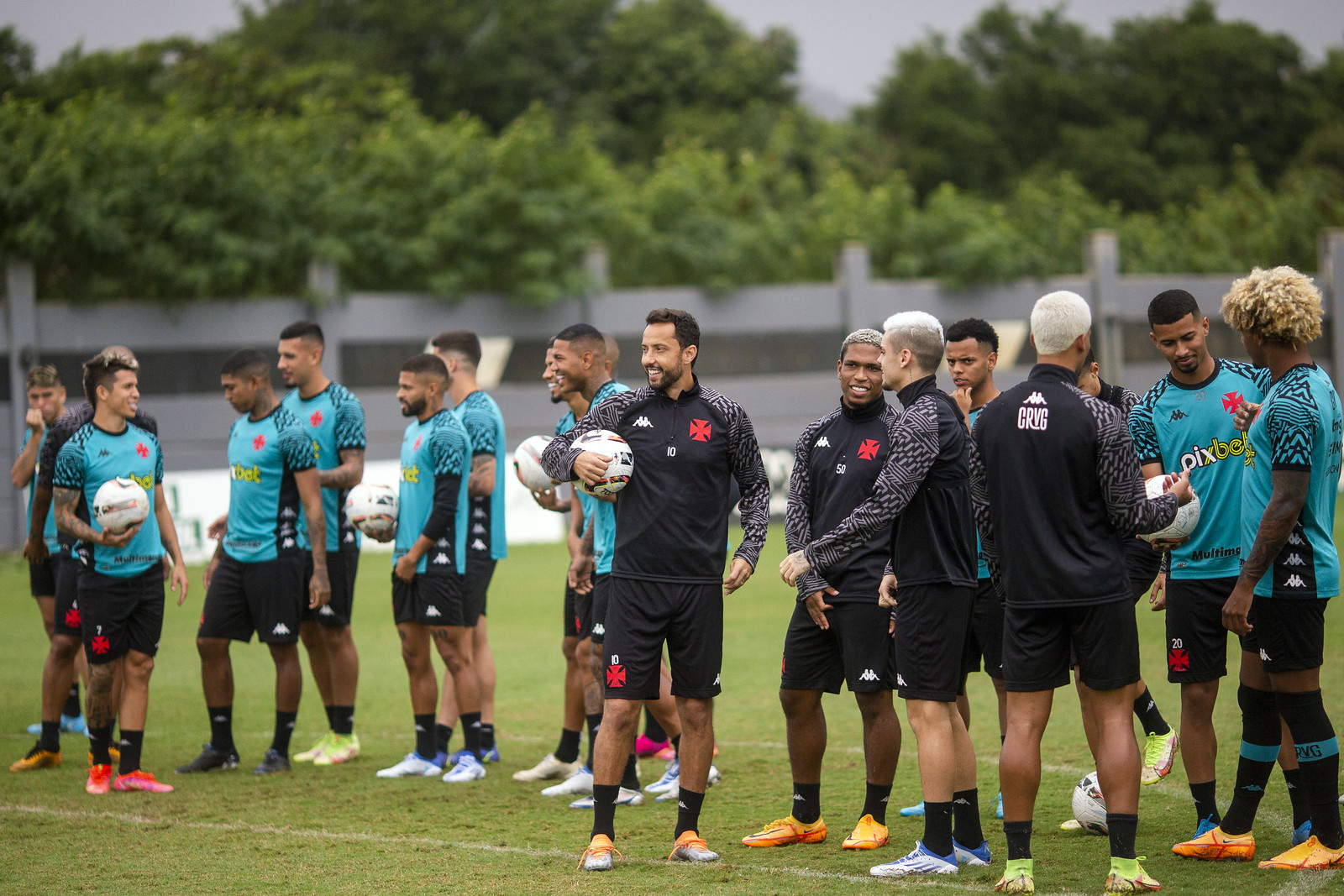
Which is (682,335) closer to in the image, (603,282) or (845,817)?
(845,817)

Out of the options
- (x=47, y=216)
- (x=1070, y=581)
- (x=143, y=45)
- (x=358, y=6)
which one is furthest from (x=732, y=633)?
(x=358, y=6)

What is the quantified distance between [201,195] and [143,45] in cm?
1648

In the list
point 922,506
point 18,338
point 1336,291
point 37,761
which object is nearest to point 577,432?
point 922,506

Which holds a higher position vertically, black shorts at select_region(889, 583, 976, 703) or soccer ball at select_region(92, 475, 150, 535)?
soccer ball at select_region(92, 475, 150, 535)

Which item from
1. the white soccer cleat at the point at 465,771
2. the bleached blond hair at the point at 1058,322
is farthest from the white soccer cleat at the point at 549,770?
the bleached blond hair at the point at 1058,322

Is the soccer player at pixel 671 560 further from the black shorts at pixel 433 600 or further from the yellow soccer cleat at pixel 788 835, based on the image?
→ the black shorts at pixel 433 600

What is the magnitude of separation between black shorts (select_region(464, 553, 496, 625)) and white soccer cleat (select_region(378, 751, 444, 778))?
3.05 ft

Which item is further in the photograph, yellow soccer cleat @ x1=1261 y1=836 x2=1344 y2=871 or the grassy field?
the grassy field

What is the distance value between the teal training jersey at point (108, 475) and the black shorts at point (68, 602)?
454 mm

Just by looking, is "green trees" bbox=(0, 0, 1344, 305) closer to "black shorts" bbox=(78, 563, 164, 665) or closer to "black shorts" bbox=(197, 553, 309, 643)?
"black shorts" bbox=(197, 553, 309, 643)

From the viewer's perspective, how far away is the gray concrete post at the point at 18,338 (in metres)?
27.3

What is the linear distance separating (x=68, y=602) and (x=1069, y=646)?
6374 millimetres

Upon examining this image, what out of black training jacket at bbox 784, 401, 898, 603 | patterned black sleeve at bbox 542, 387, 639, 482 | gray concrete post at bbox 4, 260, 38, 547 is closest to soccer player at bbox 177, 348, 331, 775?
patterned black sleeve at bbox 542, 387, 639, 482

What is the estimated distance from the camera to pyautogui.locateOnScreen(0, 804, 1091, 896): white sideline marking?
211 inches
